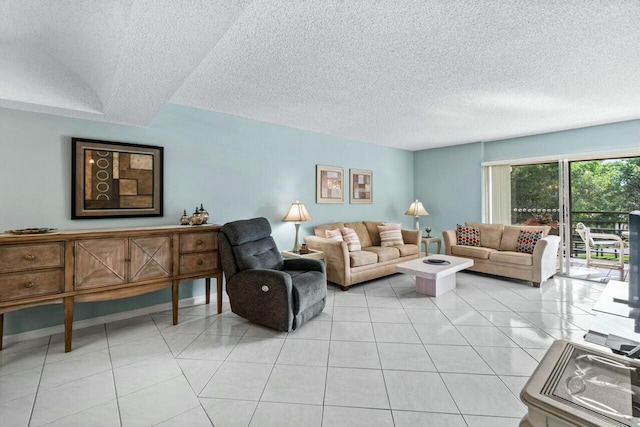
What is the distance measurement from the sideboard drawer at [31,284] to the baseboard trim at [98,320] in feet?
2.35

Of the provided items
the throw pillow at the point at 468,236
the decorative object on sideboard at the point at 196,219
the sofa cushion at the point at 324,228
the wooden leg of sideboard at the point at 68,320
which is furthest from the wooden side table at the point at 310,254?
the throw pillow at the point at 468,236

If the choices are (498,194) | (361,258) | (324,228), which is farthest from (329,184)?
(498,194)

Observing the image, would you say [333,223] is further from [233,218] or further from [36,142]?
[36,142]

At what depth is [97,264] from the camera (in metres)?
2.57

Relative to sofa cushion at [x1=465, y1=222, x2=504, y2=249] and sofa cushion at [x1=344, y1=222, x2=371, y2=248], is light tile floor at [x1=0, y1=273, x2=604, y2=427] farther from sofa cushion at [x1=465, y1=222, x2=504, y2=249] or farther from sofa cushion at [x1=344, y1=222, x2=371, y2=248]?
sofa cushion at [x1=344, y1=222, x2=371, y2=248]

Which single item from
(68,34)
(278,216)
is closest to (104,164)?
(68,34)

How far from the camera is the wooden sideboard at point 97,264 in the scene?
7.40ft

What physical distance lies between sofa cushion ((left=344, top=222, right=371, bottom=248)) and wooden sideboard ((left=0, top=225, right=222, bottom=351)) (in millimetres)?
2498

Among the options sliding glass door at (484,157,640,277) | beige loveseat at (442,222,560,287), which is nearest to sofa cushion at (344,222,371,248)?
beige loveseat at (442,222,560,287)

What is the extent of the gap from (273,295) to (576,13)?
9.80 ft

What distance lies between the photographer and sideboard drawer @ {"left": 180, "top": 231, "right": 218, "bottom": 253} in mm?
3033

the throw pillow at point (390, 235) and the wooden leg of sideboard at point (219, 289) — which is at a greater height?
the throw pillow at point (390, 235)

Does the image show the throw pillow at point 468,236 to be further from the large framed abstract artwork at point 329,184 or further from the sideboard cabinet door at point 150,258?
the sideboard cabinet door at point 150,258

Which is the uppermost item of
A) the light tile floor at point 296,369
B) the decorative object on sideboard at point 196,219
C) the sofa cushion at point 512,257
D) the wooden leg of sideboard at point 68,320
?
the decorative object on sideboard at point 196,219
